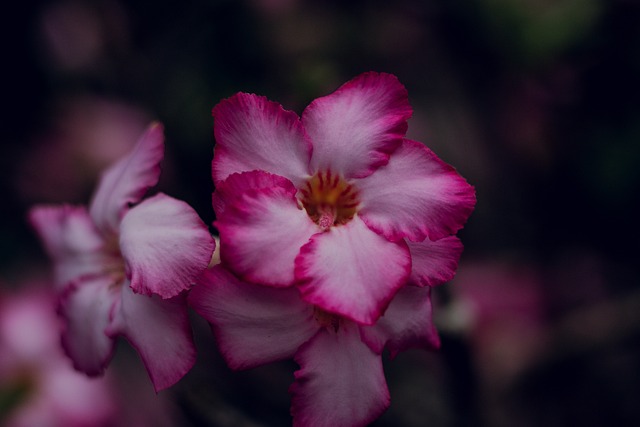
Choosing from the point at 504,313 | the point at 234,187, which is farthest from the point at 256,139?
the point at 504,313

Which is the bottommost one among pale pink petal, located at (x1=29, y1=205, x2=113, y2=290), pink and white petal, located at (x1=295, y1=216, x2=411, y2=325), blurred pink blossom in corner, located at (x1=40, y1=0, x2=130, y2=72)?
blurred pink blossom in corner, located at (x1=40, y1=0, x2=130, y2=72)

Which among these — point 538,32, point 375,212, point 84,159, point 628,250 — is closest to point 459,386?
point 375,212

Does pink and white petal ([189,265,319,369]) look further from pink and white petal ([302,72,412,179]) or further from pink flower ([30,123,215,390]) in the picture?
pink and white petal ([302,72,412,179])

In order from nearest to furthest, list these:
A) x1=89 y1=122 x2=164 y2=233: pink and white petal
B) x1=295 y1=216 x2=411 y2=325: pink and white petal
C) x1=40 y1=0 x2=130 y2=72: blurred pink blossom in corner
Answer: x1=295 y1=216 x2=411 y2=325: pink and white petal, x1=89 y1=122 x2=164 y2=233: pink and white petal, x1=40 y1=0 x2=130 y2=72: blurred pink blossom in corner

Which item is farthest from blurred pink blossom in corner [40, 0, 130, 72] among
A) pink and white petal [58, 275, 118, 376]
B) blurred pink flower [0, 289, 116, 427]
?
pink and white petal [58, 275, 118, 376]

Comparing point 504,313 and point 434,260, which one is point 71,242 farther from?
point 504,313

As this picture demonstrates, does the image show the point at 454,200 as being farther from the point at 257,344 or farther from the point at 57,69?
the point at 57,69
